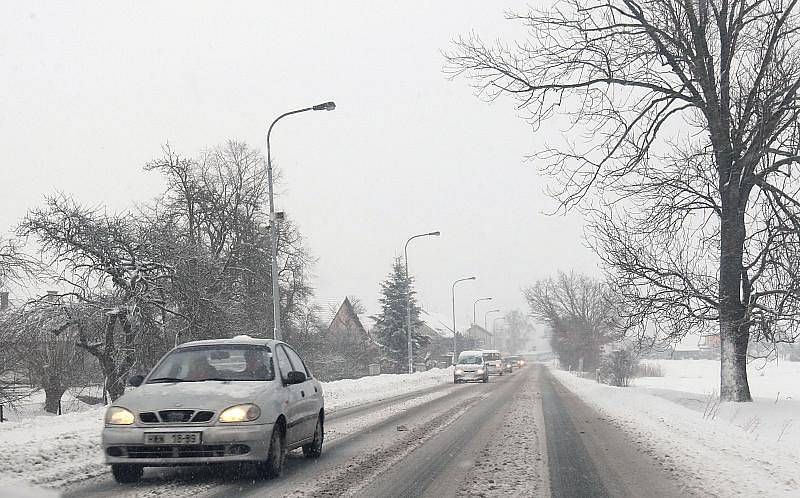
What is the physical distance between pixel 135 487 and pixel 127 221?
20102 mm

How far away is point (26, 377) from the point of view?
26094mm

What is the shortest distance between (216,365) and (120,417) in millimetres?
1507

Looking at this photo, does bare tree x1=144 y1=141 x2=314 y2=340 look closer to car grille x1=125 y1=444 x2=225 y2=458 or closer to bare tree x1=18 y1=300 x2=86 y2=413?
bare tree x1=18 y1=300 x2=86 y2=413

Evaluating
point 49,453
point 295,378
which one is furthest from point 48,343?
point 295,378

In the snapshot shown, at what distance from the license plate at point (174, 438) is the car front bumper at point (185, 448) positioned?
0.11ft

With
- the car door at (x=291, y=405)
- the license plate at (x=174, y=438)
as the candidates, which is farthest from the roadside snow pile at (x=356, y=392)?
the license plate at (x=174, y=438)

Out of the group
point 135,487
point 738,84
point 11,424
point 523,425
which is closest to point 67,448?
point 135,487

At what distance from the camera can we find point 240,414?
8.40 metres

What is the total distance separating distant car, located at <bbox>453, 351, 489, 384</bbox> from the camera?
42.1m

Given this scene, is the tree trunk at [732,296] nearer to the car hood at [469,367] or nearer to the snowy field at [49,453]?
the snowy field at [49,453]

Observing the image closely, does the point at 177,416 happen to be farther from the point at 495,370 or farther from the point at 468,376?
the point at 495,370

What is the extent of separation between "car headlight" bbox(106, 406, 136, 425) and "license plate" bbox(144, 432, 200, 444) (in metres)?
0.32

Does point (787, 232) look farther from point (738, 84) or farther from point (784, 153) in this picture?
point (738, 84)

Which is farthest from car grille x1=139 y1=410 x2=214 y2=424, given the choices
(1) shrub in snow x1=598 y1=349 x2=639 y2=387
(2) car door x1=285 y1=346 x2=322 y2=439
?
(1) shrub in snow x1=598 y1=349 x2=639 y2=387
